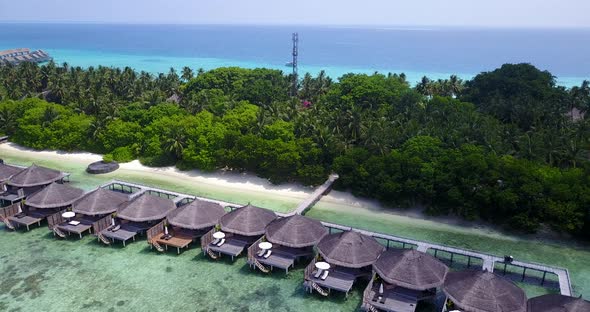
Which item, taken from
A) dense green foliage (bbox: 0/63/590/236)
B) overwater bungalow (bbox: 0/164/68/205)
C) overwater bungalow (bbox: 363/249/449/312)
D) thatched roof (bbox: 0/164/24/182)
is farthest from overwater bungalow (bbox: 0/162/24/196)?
overwater bungalow (bbox: 363/249/449/312)

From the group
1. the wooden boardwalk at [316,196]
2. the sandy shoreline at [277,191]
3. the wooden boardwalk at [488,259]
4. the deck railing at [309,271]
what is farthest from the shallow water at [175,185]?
the deck railing at [309,271]

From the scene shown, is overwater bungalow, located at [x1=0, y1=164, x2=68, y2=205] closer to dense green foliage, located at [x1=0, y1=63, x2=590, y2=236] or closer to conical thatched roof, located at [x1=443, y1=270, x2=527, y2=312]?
dense green foliage, located at [x1=0, y1=63, x2=590, y2=236]

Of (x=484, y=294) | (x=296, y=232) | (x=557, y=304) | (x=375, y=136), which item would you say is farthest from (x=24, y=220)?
(x=557, y=304)

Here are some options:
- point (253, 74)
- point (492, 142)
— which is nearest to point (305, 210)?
point (492, 142)

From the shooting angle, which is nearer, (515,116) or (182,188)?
(182,188)

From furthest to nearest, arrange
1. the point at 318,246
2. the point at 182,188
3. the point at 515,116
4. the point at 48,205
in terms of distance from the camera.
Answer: the point at 515,116 → the point at 182,188 → the point at 48,205 → the point at 318,246

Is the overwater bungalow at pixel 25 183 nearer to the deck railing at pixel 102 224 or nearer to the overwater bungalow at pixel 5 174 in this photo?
the overwater bungalow at pixel 5 174

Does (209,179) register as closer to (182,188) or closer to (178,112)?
(182,188)
